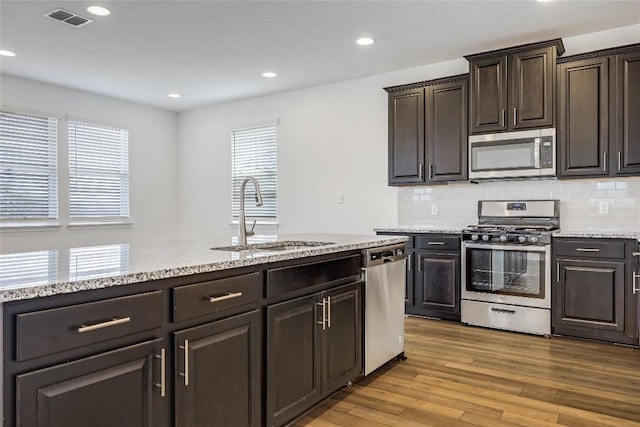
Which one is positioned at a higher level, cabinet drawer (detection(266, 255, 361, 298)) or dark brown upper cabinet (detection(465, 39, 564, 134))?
dark brown upper cabinet (detection(465, 39, 564, 134))

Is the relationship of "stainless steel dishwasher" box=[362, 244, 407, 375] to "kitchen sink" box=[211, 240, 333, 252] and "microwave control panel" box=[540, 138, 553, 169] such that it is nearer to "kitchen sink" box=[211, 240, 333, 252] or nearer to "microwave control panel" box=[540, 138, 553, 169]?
"kitchen sink" box=[211, 240, 333, 252]

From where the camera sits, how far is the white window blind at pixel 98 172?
19.4 feet

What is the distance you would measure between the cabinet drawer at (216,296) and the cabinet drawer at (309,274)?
0.34 ft

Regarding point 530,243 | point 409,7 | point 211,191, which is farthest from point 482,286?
point 211,191

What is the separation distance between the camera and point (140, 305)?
5.07 feet

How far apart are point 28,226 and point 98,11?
303 centimetres

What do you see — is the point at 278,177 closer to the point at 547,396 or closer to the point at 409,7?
the point at 409,7

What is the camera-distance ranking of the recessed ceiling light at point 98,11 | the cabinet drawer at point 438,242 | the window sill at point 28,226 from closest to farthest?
the recessed ceiling light at point 98,11
the cabinet drawer at point 438,242
the window sill at point 28,226

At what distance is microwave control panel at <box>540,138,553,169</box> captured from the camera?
13.3ft

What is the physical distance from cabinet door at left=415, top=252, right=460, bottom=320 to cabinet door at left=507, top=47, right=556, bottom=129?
1.38m

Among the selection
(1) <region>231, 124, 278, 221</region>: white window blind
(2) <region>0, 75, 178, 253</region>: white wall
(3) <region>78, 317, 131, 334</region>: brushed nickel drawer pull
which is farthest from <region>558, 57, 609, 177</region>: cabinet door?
(2) <region>0, 75, 178, 253</region>: white wall

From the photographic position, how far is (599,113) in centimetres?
386

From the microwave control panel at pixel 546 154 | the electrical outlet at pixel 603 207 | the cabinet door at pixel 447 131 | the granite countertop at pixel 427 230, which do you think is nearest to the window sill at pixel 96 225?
the granite countertop at pixel 427 230

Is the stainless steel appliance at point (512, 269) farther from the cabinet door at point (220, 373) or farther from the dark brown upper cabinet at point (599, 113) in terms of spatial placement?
the cabinet door at point (220, 373)
